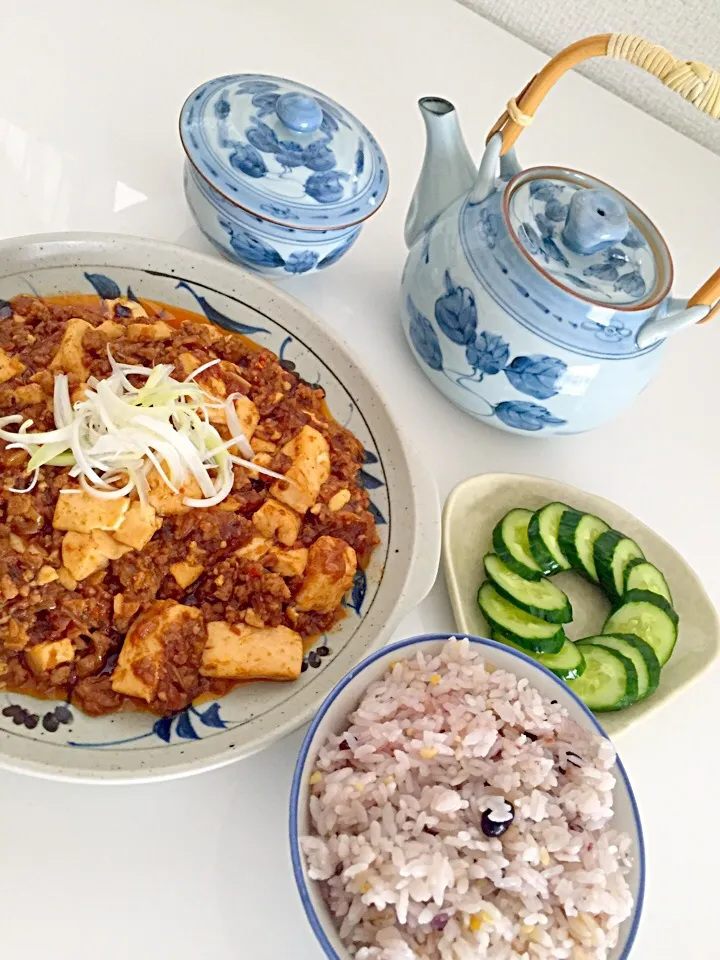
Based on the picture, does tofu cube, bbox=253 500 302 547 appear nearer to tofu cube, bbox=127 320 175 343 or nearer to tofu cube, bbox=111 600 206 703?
tofu cube, bbox=111 600 206 703

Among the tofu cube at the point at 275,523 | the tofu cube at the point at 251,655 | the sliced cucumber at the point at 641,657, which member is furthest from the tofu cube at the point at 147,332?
the sliced cucumber at the point at 641,657

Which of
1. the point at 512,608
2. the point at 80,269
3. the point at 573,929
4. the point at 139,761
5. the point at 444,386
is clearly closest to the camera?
the point at 573,929

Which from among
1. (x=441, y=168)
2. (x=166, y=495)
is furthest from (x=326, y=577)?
(x=441, y=168)

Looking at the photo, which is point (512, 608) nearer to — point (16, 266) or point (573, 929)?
point (573, 929)

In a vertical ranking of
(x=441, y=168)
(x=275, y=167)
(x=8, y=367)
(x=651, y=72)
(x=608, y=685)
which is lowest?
(x=8, y=367)

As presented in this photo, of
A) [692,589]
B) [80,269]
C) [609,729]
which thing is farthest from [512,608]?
[80,269]

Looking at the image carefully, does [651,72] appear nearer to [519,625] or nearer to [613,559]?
[613,559]
